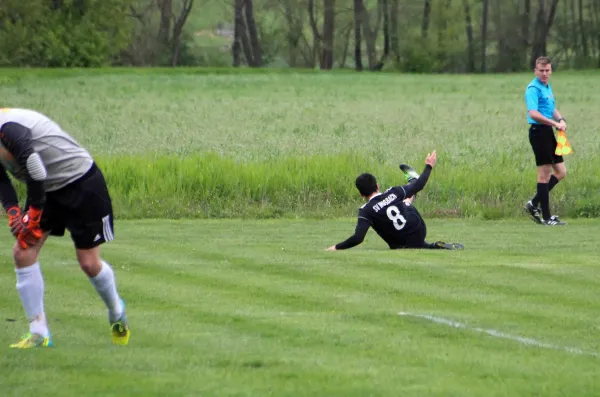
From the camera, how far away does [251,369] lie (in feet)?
23.9

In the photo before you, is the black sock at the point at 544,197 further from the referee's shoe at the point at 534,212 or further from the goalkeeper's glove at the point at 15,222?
the goalkeeper's glove at the point at 15,222

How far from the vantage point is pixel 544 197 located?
16.8 m

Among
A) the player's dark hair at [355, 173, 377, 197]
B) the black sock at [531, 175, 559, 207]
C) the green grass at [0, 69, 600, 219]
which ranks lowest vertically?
the green grass at [0, 69, 600, 219]

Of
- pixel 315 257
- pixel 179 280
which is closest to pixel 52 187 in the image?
pixel 179 280

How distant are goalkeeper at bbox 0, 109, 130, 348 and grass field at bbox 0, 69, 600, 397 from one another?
328 millimetres

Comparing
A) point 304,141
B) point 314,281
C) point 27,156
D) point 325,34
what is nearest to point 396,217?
point 314,281

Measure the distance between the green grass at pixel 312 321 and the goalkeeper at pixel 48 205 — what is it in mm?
339

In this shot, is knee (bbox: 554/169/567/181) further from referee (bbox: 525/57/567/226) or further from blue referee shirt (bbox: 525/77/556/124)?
blue referee shirt (bbox: 525/77/556/124)

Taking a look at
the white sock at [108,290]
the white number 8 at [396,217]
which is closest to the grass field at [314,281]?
the white sock at [108,290]

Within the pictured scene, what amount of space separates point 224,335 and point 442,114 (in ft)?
104

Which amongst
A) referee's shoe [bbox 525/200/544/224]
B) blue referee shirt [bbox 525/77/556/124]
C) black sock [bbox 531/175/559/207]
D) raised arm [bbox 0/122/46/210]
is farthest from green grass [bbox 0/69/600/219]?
raised arm [bbox 0/122/46/210]

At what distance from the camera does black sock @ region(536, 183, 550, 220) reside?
55.0 feet

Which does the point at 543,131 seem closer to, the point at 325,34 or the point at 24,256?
the point at 24,256

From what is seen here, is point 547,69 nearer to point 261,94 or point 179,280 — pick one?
point 179,280
